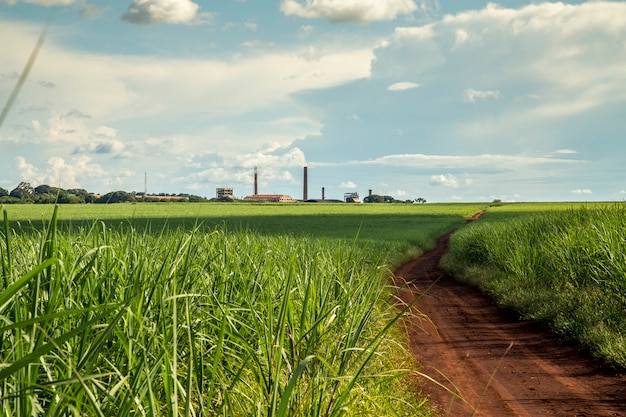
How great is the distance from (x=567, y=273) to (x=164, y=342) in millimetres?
10999

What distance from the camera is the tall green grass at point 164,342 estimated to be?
2740 millimetres

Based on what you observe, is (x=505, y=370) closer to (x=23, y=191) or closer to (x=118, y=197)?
(x=118, y=197)

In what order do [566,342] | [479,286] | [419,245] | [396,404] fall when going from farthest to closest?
[419,245] → [479,286] → [566,342] → [396,404]

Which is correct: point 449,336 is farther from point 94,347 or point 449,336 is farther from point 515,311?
point 94,347

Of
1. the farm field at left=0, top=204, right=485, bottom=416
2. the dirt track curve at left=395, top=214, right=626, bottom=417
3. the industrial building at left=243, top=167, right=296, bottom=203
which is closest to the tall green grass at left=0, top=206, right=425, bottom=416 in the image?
the farm field at left=0, top=204, right=485, bottom=416

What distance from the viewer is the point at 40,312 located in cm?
377

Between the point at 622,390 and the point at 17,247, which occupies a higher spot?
the point at 17,247

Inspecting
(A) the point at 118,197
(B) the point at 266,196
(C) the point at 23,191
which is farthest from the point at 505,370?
(B) the point at 266,196

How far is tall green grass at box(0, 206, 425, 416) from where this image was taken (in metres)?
2.74

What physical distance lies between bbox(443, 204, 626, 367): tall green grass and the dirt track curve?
0.39 m

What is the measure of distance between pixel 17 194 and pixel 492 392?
6.18 metres

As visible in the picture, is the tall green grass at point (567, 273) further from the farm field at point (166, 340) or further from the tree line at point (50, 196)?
the tree line at point (50, 196)

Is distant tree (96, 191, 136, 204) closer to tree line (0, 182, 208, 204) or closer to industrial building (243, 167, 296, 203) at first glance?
tree line (0, 182, 208, 204)

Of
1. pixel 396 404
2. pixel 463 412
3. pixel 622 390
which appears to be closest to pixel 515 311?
pixel 622 390
